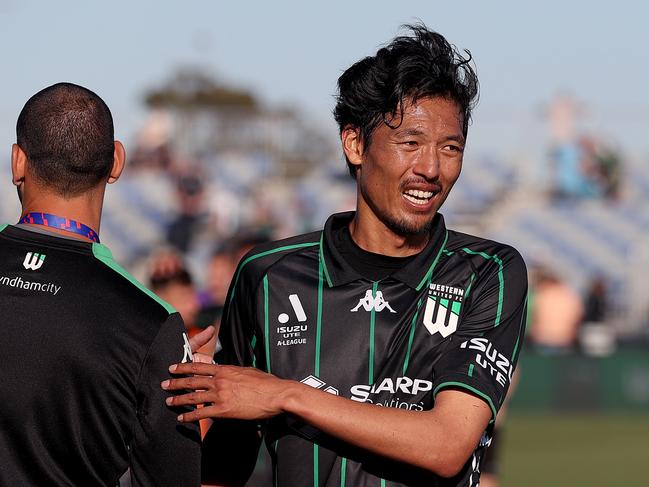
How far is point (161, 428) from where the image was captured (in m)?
3.37

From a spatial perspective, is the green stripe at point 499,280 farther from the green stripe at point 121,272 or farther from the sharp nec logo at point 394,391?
the green stripe at point 121,272

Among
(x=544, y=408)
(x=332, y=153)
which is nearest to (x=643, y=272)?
(x=544, y=408)

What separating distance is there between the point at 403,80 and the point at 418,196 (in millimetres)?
375

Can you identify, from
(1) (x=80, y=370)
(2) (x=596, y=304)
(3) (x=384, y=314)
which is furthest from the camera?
(2) (x=596, y=304)

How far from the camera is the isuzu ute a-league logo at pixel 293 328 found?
12.4 feet

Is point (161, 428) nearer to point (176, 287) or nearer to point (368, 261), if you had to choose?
point (368, 261)

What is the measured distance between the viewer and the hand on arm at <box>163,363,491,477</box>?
3.37 meters

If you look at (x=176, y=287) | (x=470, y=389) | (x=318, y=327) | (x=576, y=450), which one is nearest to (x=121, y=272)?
(x=318, y=327)

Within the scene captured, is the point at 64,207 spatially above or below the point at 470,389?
above

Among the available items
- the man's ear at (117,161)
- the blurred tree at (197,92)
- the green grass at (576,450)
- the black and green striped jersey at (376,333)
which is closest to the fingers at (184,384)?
the black and green striped jersey at (376,333)

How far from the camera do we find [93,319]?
10.9 ft

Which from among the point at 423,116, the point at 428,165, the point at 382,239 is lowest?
the point at 382,239

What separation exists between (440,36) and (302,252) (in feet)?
2.80

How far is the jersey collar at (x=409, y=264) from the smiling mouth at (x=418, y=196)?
17 cm
